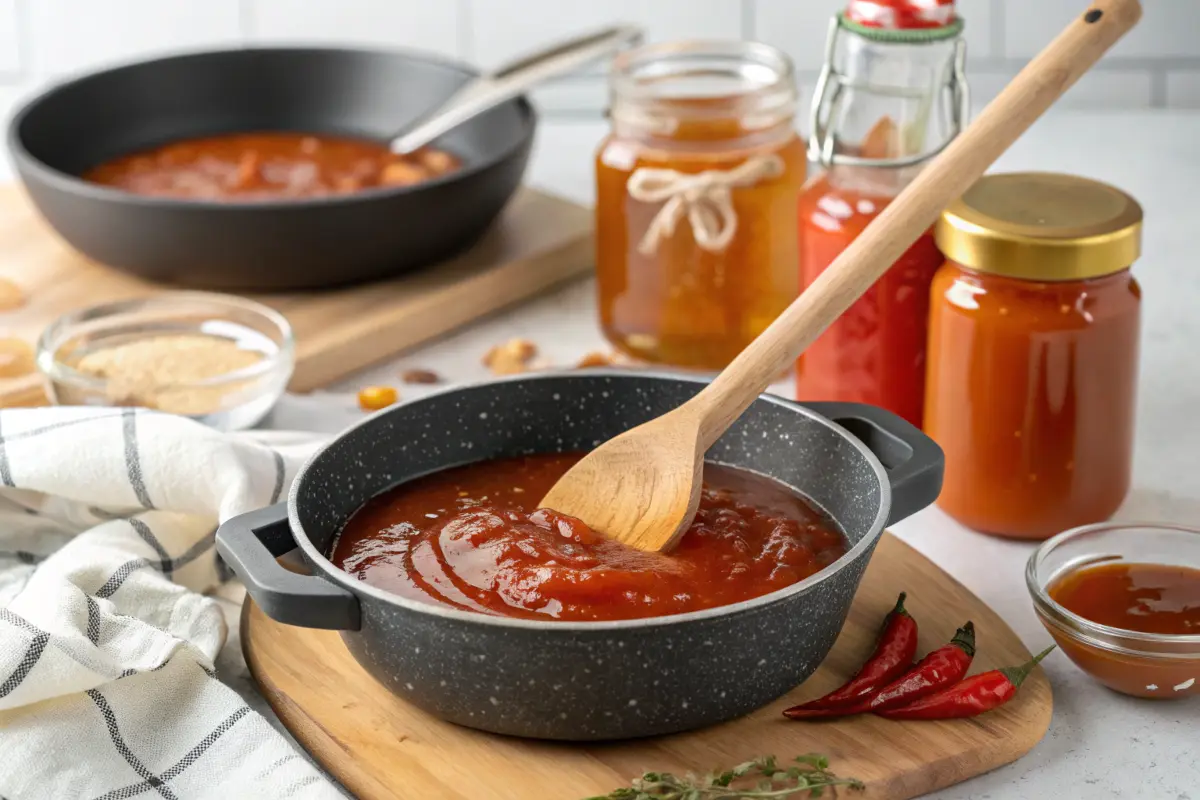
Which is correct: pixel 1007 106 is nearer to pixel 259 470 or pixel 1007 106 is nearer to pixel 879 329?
pixel 879 329

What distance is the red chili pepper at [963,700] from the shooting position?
1401mm

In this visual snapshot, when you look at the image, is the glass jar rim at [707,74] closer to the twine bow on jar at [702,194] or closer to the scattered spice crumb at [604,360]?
the twine bow on jar at [702,194]

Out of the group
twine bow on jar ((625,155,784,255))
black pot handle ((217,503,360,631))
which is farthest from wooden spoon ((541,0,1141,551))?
twine bow on jar ((625,155,784,255))

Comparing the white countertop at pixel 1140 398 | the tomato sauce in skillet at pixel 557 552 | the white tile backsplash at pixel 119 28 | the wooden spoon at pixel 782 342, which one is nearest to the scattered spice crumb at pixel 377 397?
the white countertop at pixel 1140 398

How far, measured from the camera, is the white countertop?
55.6 inches

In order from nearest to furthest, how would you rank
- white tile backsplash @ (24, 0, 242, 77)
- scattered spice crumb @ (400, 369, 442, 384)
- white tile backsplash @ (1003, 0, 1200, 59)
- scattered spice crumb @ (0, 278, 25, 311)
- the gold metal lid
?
the gold metal lid → scattered spice crumb @ (400, 369, 442, 384) → scattered spice crumb @ (0, 278, 25, 311) → white tile backsplash @ (1003, 0, 1200, 59) → white tile backsplash @ (24, 0, 242, 77)

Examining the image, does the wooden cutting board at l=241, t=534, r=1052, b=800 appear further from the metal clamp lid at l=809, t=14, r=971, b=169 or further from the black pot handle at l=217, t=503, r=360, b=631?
the metal clamp lid at l=809, t=14, r=971, b=169

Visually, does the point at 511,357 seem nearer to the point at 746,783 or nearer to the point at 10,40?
the point at 746,783

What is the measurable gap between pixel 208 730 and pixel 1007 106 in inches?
38.5

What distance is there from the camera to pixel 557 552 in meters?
1.41

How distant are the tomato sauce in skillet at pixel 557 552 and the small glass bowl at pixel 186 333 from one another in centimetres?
39

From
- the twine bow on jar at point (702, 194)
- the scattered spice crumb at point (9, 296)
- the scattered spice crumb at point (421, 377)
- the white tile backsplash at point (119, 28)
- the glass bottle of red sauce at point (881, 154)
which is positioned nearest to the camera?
the glass bottle of red sauce at point (881, 154)

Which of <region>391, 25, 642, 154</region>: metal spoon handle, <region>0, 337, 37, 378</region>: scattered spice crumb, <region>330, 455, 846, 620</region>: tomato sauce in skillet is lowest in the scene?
<region>0, 337, 37, 378</region>: scattered spice crumb

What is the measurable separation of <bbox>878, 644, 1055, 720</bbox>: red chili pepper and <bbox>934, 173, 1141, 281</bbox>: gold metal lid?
0.42 m
